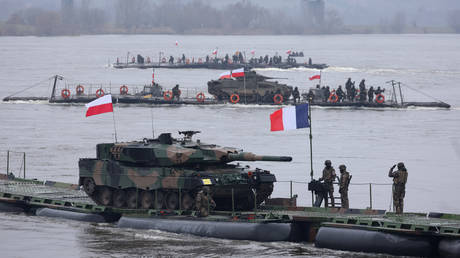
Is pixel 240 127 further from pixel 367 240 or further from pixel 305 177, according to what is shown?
pixel 367 240

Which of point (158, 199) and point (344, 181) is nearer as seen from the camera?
point (344, 181)

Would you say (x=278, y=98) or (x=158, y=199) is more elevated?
(x=278, y=98)

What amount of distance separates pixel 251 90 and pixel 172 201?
54.3 m

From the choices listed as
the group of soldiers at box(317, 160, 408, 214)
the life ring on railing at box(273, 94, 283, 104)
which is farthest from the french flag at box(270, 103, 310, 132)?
the life ring on railing at box(273, 94, 283, 104)

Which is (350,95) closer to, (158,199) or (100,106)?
(100,106)

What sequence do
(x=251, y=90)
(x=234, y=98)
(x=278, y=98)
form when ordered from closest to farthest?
(x=278, y=98)
(x=234, y=98)
(x=251, y=90)

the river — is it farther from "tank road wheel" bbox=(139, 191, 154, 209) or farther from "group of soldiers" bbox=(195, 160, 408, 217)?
"tank road wheel" bbox=(139, 191, 154, 209)

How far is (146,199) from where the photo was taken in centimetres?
3306

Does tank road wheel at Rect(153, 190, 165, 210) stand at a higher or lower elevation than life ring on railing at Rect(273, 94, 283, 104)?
lower

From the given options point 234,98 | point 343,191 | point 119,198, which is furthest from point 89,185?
point 234,98

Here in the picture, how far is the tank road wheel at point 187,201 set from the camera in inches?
1253

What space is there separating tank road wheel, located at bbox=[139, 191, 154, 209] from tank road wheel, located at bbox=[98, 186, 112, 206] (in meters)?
1.32

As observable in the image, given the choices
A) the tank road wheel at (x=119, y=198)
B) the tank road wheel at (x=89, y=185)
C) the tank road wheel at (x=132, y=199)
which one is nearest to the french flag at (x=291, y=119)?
the tank road wheel at (x=132, y=199)

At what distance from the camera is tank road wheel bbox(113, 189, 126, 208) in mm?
33719
